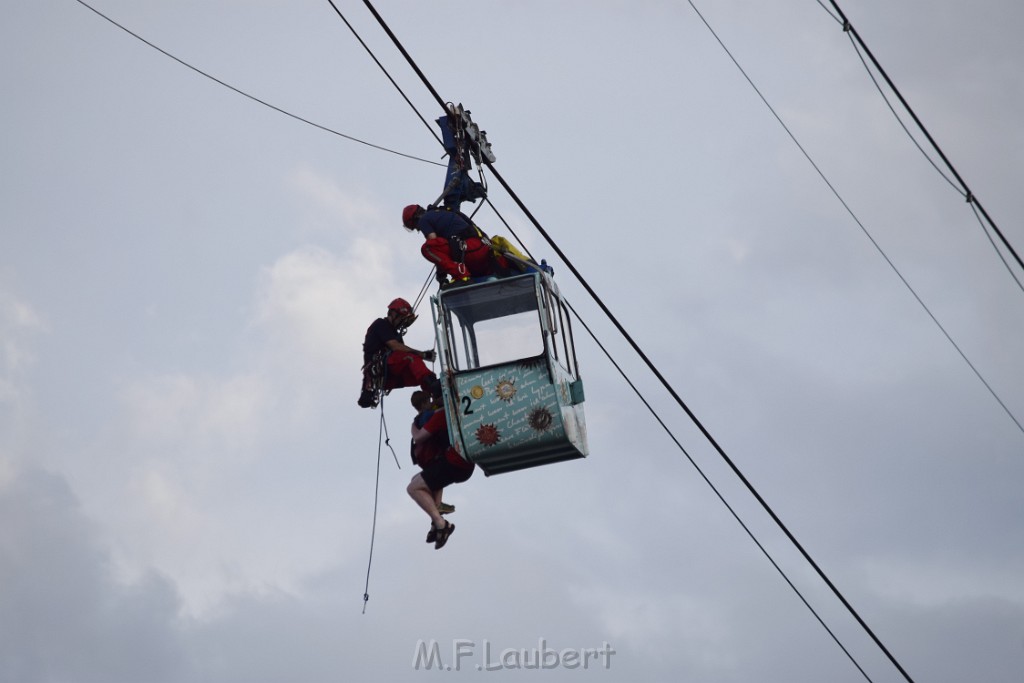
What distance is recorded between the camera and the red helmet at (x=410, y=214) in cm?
2134

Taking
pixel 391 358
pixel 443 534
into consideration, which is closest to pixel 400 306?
pixel 391 358

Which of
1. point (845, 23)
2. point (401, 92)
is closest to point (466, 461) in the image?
point (401, 92)

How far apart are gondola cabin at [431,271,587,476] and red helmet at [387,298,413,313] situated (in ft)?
2.96

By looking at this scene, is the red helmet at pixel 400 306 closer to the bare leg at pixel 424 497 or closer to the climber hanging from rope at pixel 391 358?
the climber hanging from rope at pixel 391 358

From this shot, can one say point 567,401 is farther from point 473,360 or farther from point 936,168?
point 936,168

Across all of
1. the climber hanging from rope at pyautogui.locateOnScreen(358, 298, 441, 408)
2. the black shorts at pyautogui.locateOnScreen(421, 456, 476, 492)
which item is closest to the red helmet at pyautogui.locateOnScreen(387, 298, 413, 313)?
the climber hanging from rope at pyautogui.locateOnScreen(358, 298, 441, 408)

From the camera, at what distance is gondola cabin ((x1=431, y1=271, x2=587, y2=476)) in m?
19.8

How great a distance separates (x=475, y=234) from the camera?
69.2 feet

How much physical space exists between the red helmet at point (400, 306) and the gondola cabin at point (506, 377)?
2.96 feet

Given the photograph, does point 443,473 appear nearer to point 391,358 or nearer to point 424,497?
point 424,497

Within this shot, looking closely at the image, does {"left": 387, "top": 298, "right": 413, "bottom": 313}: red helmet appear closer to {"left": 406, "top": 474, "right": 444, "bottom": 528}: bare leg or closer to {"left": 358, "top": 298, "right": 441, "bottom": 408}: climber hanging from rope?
{"left": 358, "top": 298, "right": 441, "bottom": 408}: climber hanging from rope

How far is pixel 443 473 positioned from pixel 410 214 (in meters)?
2.89

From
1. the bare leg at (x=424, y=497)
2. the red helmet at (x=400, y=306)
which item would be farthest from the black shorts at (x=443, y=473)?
the red helmet at (x=400, y=306)

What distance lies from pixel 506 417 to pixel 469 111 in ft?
12.5
